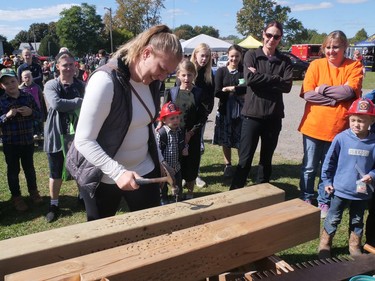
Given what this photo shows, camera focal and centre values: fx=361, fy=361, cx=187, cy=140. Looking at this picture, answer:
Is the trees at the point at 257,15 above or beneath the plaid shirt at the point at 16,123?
above

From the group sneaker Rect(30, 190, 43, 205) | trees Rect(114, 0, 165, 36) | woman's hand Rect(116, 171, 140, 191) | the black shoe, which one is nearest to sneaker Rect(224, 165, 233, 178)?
the black shoe

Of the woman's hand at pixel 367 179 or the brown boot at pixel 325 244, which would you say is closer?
the woman's hand at pixel 367 179

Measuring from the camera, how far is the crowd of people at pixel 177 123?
198cm

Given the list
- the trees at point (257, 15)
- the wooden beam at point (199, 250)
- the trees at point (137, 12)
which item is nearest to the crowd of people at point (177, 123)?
the wooden beam at point (199, 250)

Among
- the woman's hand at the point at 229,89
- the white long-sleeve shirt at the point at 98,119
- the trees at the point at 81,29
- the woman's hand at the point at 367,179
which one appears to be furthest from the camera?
the trees at the point at 81,29

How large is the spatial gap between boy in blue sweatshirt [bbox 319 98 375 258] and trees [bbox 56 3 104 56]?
66.6 meters

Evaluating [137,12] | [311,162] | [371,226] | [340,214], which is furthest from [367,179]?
[137,12]

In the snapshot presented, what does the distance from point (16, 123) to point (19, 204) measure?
1004mm

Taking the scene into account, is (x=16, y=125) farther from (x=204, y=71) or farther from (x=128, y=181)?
(x=128, y=181)

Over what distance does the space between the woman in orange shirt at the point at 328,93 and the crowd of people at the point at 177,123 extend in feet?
0.03

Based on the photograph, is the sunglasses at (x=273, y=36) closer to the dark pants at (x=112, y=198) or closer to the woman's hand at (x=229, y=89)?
the woman's hand at (x=229, y=89)

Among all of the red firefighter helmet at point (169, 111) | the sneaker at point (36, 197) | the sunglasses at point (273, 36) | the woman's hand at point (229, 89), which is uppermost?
the sunglasses at point (273, 36)

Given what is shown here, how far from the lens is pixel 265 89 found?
4.12 meters

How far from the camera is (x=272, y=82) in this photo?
403cm
